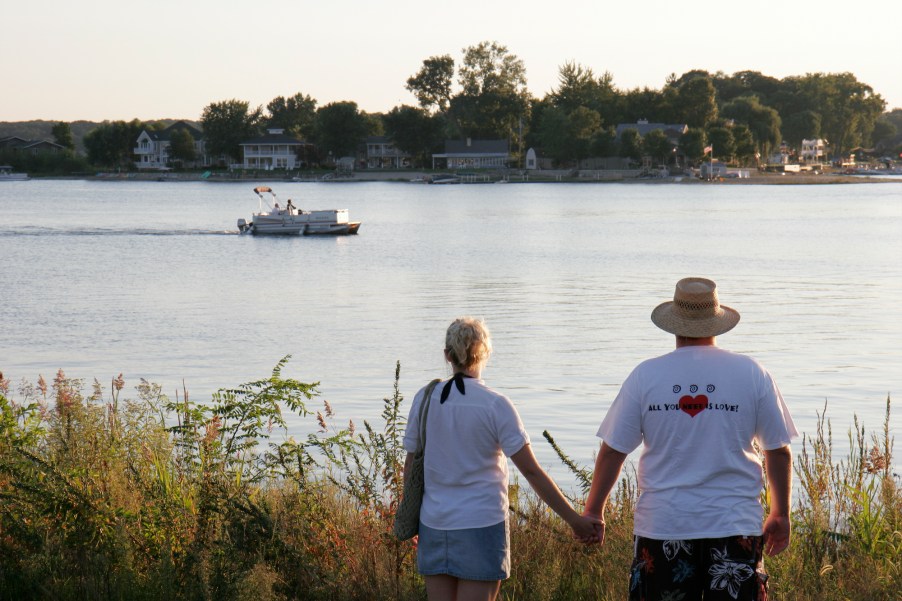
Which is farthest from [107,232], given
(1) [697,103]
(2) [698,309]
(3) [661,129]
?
(1) [697,103]

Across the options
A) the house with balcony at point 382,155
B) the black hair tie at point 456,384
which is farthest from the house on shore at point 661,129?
the black hair tie at point 456,384

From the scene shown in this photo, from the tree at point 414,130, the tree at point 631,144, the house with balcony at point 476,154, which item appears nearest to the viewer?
the tree at point 631,144

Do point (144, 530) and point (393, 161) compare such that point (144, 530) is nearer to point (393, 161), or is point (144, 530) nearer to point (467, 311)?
point (467, 311)

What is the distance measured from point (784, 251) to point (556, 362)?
35.8m

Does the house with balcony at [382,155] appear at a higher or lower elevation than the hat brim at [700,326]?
higher

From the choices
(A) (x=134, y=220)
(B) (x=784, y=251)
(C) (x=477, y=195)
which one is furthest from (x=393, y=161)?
(B) (x=784, y=251)

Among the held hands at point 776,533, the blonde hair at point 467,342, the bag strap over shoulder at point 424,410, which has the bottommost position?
the held hands at point 776,533

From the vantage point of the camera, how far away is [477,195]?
135m

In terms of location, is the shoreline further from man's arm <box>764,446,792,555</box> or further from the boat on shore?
man's arm <box>764,446,792,555</box>

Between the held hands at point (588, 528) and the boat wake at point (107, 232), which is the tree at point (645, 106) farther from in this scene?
the held hands at point (588, 528)

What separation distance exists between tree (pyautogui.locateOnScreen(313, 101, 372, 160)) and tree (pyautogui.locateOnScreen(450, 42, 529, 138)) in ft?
55.3

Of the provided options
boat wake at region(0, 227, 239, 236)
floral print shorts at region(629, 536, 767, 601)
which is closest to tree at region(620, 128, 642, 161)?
boat wake at region(0, 227, 239, 236)

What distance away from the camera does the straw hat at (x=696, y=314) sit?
4660 mm

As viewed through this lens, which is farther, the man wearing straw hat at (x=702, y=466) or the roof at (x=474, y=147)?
the roof at (x=474, y=147)
